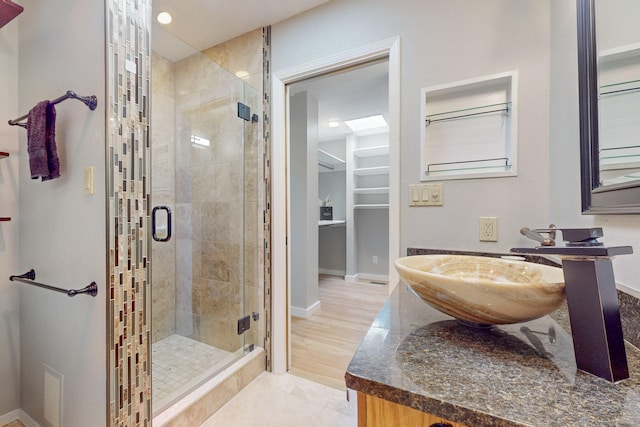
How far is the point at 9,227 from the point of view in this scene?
152 cm

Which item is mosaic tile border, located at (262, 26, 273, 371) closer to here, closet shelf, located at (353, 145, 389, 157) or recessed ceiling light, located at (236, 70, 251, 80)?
recessed ceiling light, located at (236, 70, 251, 80)

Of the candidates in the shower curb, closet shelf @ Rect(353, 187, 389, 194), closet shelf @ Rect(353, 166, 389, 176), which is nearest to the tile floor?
the shower curb

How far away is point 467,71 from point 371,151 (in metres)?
2.93

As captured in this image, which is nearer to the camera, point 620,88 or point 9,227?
point 620,88

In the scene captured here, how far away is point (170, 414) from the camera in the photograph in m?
1.32

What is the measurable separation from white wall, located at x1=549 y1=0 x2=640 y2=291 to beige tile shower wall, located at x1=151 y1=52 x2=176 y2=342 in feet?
8.07

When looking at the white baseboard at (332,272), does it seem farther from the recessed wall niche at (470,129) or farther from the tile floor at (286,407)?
the recessed wall niche at (470,129)

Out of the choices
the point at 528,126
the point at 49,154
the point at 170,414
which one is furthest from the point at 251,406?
the point at 528,126

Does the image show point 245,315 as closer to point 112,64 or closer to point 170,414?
point 170,414

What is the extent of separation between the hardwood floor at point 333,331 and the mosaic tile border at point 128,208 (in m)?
1.07

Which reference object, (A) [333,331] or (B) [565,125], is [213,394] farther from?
(B) [565,125]

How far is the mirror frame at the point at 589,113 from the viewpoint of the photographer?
792 millimetres

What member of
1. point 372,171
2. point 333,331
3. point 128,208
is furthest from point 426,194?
point 372,171

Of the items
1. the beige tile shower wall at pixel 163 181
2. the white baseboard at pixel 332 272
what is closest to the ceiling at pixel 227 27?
the beige tile shower wall at pixel 163 181
